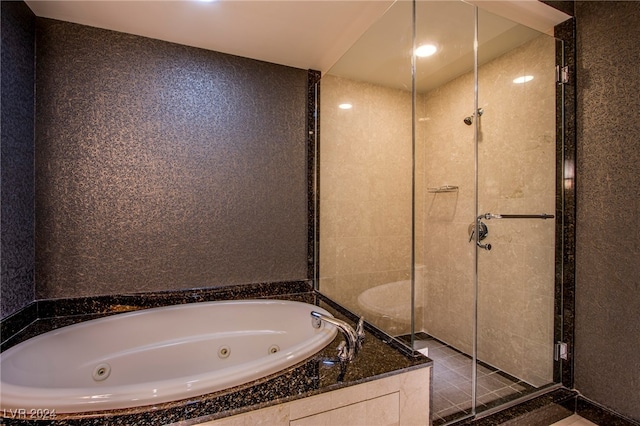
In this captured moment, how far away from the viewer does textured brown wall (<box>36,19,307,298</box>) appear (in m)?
1.77

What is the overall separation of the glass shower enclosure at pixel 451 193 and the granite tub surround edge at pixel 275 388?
316 millimetres

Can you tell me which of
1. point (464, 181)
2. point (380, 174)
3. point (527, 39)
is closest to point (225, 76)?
point (380, 174)

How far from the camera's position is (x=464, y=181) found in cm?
221

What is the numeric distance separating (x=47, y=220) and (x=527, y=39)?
316 centimetres

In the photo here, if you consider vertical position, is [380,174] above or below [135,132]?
below

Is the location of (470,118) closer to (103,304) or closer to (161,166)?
(161,166)

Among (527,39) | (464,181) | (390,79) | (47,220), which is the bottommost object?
(47,220)

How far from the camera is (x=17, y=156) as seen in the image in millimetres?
1550

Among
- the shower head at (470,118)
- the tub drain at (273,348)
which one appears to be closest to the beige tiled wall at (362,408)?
the tub drain at (273,348)

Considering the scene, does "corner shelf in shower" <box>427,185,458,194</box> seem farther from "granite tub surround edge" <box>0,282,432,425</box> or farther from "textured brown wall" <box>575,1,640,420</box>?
"granite tub surround edge" <box>0,282,432,425</box>

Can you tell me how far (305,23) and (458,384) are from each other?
2.31 metres

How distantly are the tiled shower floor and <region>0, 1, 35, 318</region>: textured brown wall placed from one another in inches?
Result: 81.3

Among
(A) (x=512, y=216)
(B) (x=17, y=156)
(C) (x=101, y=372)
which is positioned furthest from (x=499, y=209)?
(B) (x=17, y=156)

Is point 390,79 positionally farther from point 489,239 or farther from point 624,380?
point 624,380
